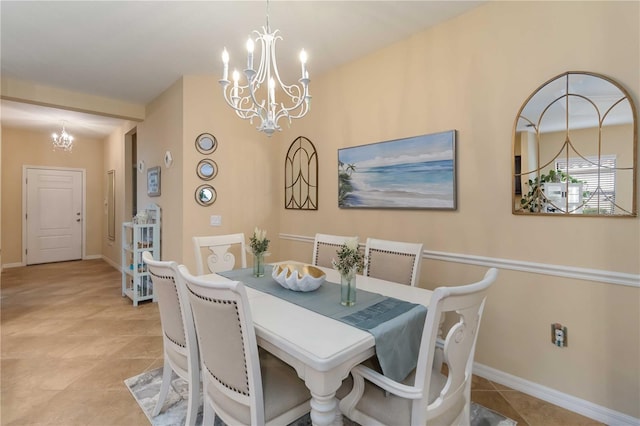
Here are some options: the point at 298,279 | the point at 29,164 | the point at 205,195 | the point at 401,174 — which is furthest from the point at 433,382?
the point at 29,164

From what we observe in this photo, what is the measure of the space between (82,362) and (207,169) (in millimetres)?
2035

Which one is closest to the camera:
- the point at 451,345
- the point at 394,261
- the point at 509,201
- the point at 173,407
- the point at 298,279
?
the point at 451,345

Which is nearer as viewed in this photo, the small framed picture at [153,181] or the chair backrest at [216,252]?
the chair backrest at [216,252]

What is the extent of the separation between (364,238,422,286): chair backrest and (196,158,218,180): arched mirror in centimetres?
204

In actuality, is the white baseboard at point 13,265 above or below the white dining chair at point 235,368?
below

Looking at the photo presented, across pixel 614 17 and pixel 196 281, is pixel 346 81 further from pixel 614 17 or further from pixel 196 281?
pixel 196 281

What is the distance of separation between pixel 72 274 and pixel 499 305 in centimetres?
640

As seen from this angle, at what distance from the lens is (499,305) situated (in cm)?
212

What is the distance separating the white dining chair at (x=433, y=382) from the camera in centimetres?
103

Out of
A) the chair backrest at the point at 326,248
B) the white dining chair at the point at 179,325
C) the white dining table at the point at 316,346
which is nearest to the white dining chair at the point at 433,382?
the white dining table at the point at 316,346

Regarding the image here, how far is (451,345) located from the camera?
42.8 inches

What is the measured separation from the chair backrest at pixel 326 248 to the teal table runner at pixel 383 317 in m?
0.69

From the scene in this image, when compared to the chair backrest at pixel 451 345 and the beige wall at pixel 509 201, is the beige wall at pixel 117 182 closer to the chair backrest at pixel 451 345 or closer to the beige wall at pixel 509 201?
the beige wall at pixel 509 201

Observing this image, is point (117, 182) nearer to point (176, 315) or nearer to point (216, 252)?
point (216, 252)
